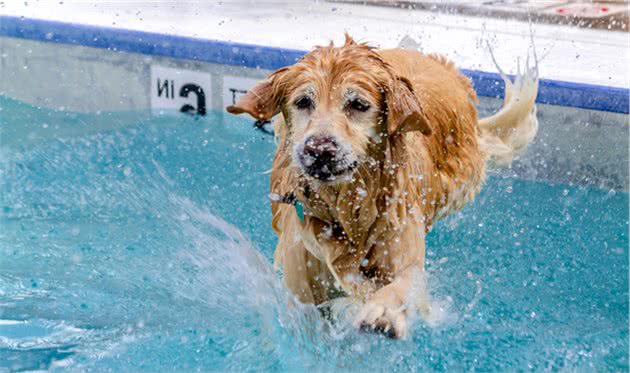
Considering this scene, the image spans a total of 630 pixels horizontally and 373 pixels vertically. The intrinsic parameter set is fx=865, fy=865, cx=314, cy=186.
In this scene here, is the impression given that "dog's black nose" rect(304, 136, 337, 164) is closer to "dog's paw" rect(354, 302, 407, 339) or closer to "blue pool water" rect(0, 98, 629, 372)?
"dog's paw" rect(354, 302, 407, 339)

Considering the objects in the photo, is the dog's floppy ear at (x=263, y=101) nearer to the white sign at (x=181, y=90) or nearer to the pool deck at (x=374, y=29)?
the pool deck at (x=374, y=29)

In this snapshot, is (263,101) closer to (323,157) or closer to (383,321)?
(323,157)

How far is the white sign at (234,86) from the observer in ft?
16.9

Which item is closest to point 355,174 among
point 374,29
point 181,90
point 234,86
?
point 234,86

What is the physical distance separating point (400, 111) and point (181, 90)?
2877 millimetres

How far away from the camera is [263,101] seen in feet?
9.27

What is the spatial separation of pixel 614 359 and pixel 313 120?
1592mm

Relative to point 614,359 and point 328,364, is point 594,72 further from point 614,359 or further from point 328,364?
point 328,364

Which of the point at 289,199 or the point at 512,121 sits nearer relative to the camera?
the point at 289,199

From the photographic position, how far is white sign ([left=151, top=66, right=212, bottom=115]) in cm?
529

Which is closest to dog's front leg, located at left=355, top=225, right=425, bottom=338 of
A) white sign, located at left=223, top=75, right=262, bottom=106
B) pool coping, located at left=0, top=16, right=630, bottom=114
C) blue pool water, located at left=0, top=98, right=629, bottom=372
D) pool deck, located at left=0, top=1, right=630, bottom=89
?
blue pool water, located at left=0, top=98, right=629, bottom=372

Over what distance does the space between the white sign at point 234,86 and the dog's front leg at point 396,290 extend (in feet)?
7.34

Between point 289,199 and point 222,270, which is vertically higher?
point 289,199

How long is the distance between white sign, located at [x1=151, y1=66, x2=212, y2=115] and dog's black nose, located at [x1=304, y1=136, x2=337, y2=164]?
2.81m
